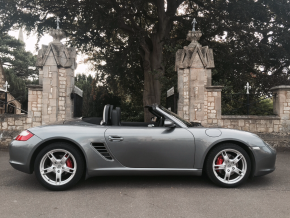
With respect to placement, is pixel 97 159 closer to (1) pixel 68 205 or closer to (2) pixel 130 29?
(1) pixel 68 205

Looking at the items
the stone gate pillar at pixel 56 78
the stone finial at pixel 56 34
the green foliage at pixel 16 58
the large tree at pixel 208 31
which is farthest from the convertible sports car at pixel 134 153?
the green foliage at pixel 16 58

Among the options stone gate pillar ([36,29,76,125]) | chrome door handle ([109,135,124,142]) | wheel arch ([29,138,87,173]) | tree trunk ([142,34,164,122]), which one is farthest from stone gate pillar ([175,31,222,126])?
tree trunk ([142,34,164,122])

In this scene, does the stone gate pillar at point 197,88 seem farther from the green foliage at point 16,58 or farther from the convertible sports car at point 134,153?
the green foliage at point 16,58

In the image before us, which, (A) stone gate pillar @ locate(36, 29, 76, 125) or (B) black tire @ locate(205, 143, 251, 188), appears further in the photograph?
(A) stone gate pillar @ locate(36, 29, 76, 125)

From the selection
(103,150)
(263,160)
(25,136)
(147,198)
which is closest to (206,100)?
(263,160)

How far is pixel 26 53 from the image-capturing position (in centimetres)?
3275

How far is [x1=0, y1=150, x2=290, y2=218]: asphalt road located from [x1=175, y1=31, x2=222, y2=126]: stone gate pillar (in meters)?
3.85

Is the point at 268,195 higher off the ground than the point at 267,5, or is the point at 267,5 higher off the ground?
the point at 267,5

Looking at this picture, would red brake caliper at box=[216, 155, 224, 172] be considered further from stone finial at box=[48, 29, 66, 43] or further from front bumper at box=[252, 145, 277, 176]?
stone finial at box=[48, 29, 66, 43]

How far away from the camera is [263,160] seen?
12.2 ft

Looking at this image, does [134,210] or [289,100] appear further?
[289,100]

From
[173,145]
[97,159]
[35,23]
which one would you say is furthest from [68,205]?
[35,23]

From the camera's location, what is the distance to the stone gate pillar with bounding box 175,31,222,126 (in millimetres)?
7988

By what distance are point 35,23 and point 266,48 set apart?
12760 millimetres
